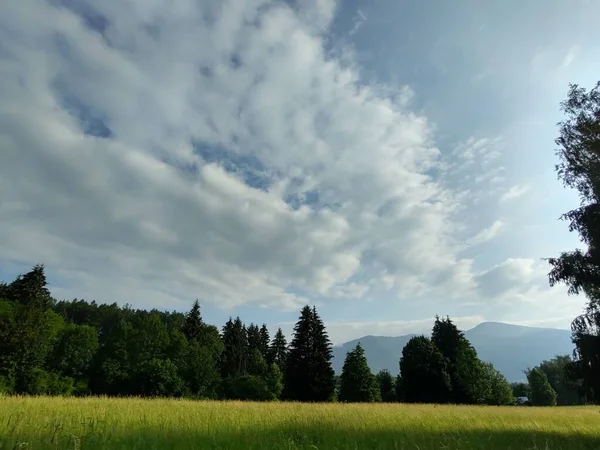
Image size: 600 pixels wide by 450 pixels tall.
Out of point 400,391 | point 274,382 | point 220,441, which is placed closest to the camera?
point 220,441

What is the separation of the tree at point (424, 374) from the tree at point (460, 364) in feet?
3.95

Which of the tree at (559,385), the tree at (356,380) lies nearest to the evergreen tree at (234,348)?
the tree at (356,380)

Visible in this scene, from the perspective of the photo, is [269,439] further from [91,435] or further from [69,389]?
[69,389]

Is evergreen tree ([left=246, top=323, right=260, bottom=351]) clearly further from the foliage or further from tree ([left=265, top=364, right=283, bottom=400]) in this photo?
the foliage

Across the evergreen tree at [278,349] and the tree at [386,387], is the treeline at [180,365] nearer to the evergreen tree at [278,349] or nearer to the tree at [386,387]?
the tree at [386,387]

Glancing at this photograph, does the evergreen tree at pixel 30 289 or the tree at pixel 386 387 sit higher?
the evergreen tree at pixel 30 289

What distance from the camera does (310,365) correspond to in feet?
163

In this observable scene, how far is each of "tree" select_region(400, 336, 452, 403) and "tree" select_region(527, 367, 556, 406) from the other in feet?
99.8

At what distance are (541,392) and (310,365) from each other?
159 ft

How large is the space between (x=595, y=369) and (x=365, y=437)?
413 inches

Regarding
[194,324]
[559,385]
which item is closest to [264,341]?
[194,324]

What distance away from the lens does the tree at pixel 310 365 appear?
48656 mm

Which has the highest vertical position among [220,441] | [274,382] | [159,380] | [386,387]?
[220,441]

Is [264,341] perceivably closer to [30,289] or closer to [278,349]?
[278,349]
